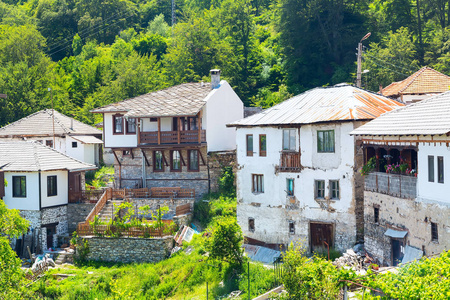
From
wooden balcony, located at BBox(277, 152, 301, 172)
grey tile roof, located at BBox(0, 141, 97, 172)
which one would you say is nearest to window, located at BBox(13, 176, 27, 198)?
grey tile roof, located at BBox(0, 141, 97, 172)

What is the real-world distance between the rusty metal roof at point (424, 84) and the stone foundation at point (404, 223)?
14472 millimetres

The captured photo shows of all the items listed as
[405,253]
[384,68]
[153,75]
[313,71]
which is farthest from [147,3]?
[405,253]

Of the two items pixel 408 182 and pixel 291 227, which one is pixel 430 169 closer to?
pixel 408 182

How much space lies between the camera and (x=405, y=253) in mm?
23312

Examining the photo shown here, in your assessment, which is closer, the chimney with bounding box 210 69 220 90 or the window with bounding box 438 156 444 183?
the window with bounding box 438 156 444 183

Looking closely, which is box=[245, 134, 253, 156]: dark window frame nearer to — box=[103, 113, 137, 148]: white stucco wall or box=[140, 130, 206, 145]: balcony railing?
box=[140, 130, 206, 145]: balcony railing

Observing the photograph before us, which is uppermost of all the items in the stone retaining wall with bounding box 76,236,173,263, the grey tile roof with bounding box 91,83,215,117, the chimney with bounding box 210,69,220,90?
the chimney with bounding box 210,69,220,90

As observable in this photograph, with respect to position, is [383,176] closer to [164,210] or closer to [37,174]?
[164,210]

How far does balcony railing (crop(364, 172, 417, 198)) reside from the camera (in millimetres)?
23225

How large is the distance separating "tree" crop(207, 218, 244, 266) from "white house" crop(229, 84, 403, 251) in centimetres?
349

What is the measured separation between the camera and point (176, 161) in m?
38.7

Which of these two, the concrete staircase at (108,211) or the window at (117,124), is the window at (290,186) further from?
the window at (117,124)

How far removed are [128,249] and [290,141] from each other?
10.4 metres

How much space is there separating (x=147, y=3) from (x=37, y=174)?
238 feet
